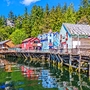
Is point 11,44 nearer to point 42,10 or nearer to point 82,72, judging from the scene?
point 42,10

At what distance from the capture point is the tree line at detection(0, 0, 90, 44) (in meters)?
83.9

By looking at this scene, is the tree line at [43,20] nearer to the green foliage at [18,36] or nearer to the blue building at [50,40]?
the green foliage at [18,36]

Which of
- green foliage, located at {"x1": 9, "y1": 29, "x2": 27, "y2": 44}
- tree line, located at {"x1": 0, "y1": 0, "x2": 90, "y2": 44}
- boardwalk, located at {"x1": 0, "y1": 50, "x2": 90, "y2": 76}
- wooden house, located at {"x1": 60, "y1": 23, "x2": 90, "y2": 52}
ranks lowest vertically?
boardwalk, located at {"x1": 0, "y1": 50, "x2": 90, "y2": 76}

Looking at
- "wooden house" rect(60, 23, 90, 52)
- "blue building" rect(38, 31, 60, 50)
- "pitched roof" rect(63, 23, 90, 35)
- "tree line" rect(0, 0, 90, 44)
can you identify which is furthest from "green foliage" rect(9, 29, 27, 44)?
"pitched roof" rect(63, 23, 90, 35)

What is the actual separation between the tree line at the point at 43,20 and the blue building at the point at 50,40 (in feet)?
33.9

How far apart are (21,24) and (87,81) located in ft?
282

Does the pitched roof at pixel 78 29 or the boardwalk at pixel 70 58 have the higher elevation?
the pitched roof at pixel 78 29

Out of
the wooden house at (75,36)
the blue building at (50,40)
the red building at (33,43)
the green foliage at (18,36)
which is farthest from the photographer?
the green foliage at (18,36)

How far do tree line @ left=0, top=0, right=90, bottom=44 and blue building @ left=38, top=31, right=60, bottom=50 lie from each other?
10323 mm

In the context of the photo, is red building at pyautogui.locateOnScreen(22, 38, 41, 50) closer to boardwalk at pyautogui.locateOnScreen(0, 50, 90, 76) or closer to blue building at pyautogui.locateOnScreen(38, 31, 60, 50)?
blue building at pyautogui.locateOnScreen(38, 31, 60, 50)

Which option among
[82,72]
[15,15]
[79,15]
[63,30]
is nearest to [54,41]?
[63,30]

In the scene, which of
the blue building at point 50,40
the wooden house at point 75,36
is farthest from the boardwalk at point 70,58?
the blue building at point 50,40

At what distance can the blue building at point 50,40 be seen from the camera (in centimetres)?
6638

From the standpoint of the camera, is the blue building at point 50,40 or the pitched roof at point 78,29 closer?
the pitched roof at point 78,29
